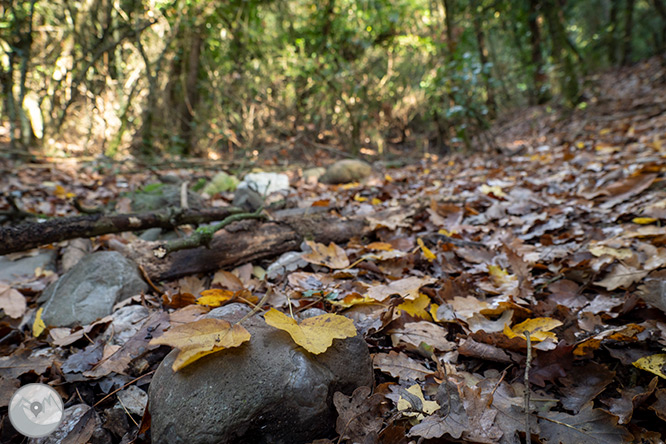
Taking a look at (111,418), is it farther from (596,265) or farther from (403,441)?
(596,265)

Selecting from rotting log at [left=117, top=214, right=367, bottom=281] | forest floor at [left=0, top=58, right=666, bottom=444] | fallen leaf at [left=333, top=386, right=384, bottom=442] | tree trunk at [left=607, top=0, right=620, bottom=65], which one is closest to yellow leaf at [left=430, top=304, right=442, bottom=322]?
forest floor at [left=0, top=58, right=666, bottom=444]

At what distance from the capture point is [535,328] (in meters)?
1.23

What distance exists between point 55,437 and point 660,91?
8656 mm

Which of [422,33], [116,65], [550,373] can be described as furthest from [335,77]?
[550,373]

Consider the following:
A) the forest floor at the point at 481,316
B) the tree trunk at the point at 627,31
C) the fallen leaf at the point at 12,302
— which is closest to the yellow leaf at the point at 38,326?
the forest floor at the point at 481,316

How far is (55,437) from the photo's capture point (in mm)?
1046

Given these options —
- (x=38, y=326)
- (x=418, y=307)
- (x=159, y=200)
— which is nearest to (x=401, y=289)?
(x=418, y=307)

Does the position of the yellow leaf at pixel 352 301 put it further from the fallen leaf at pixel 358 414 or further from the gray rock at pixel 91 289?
the gray rock at pixel 91 289

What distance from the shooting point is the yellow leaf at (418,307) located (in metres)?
1.47

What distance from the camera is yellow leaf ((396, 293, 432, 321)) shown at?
1469 mm

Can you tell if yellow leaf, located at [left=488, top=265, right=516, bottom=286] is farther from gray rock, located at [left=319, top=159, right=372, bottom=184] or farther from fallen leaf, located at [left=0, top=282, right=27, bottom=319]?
gray rock, located at [left=319, top=159, right=372, bottom=184]

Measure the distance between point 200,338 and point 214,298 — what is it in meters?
0.54

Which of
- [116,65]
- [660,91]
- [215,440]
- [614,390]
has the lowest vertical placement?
[614,390]

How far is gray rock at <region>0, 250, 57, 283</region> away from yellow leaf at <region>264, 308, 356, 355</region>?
A: 7.03ft
